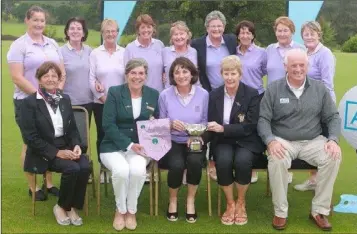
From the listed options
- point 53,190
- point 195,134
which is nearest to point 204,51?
point 195,134

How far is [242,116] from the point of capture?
425cm

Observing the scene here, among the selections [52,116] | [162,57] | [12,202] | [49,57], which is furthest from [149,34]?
[12,202]

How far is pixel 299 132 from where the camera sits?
4160mm

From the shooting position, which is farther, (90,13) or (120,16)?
(90,13)

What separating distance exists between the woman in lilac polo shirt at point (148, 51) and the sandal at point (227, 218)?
4.69 ft

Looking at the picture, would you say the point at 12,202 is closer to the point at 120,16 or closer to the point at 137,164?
the point at 137,164

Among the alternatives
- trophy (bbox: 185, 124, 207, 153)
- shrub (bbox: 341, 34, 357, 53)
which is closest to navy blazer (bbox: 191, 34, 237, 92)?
trophy (bbox: 185, 124, 207, 153)

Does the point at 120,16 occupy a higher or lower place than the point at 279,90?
higher

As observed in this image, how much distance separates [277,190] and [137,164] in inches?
45.4

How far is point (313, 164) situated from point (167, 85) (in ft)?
5.36

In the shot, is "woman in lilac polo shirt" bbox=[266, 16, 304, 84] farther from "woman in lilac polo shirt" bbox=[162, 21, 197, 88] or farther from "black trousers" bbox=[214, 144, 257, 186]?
"black trousers" bbox=[214, 144, 257, 186]

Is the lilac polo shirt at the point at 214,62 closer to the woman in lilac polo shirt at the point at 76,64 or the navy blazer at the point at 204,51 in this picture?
the navy blazer at the point at 204,51

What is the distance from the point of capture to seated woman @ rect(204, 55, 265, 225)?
13.5 feet

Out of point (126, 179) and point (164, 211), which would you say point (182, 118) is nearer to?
point (126, 179)
